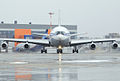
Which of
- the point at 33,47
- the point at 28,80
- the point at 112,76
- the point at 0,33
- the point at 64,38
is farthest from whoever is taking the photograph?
the point at 0,33

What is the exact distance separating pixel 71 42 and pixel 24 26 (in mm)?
116427

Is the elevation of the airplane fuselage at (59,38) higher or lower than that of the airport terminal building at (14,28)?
lower

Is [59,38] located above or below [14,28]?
below

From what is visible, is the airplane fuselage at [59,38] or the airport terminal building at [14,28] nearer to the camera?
the airplane fuselage at [59,38]

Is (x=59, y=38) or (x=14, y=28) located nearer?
(x=59, y=38)

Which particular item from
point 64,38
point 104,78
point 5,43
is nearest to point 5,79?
point 104,78

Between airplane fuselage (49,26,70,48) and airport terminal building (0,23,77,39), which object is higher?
airport terminal building (0,23,77,39)

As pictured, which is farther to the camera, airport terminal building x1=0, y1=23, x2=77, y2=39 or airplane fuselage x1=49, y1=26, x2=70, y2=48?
airport terminal building x1=0, y1=23, x2=77, y2=39

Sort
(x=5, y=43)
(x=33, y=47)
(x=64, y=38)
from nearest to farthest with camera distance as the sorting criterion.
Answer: (x=64, y=38)
(x=5, y=43)
(x=33, y=47)

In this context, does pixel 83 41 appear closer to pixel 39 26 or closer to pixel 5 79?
pixel 5 79

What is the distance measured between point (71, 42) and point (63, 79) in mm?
41853

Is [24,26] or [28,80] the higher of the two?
[24,26]

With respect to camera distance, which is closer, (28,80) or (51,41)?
(28,80)

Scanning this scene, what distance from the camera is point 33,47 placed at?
76688 millimetres
